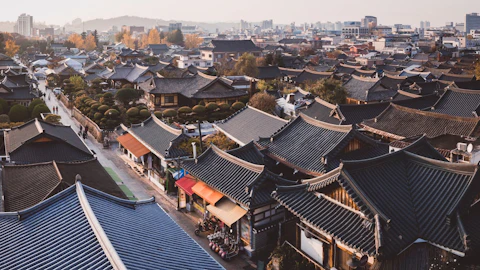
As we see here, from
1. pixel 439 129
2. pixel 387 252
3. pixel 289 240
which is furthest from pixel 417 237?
pixel 439 129

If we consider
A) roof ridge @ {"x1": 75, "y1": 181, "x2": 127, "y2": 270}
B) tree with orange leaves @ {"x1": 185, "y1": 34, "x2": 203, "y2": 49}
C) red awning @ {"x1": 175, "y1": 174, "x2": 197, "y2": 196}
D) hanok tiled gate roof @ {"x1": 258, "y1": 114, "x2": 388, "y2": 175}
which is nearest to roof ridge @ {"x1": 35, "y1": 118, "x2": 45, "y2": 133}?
red awning @ {"x1": 175, "y1": 174, "x2": 197, "y2": 196}

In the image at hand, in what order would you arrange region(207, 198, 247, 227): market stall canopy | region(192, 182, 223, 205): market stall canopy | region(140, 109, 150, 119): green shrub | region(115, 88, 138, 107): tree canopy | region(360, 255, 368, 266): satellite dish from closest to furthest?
region(360, 255, 368, 266): satellite dish → region(207, 198, 247, 227): market stall canopy → region(192, 182, 223, 205): market stall canopy → region(140, 109, 150, 119): green shrub → region(115, 88, 138, 107): tree canopy

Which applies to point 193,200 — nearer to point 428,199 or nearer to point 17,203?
point 17,203

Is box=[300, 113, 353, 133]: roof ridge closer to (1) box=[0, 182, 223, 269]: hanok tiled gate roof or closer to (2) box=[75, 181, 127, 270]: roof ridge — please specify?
(1) box=[0, 182, 223, 269]: hanok tiled gate roof

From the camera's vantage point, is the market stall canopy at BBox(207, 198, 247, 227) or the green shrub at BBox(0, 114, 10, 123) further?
Result: the green shrub at BBox(0, 114, 10, 123)

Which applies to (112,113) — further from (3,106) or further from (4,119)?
(3,106)

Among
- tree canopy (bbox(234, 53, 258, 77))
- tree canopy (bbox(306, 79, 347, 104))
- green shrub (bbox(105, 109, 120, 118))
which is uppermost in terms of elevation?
tree canopy (bbox(234, 53, 258, 77))
